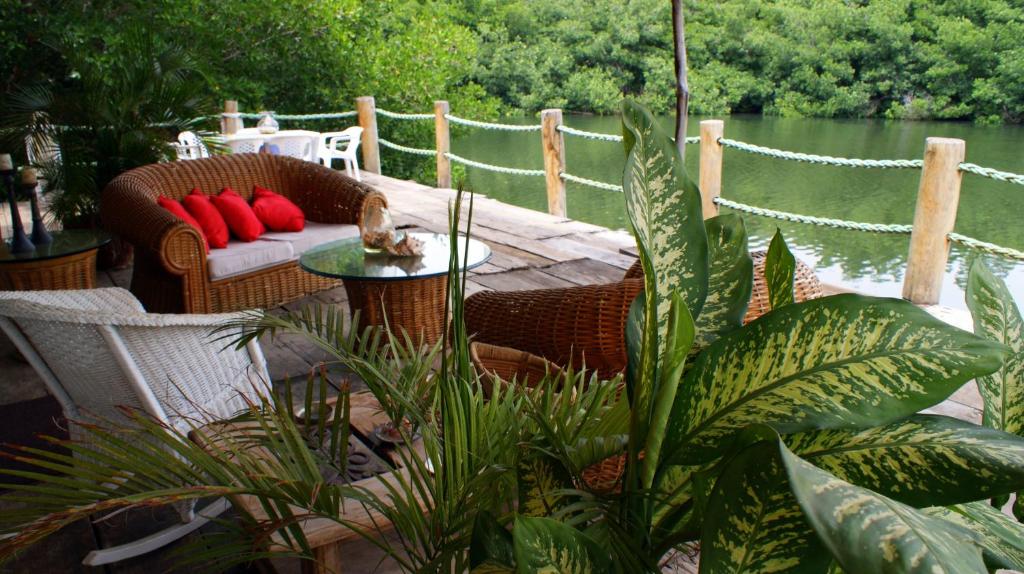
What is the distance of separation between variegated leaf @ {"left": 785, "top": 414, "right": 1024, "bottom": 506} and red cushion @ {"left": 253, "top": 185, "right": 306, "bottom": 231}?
11.8ft

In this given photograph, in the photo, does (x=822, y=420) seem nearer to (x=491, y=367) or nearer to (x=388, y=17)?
(x=491, y=367)

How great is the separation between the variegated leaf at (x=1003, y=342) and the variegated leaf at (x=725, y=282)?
0.85ft

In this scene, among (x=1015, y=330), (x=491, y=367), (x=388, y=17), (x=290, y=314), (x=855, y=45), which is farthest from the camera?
(x=855, y=45)

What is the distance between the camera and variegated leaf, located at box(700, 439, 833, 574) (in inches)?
24.6

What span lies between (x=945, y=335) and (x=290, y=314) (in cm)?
116

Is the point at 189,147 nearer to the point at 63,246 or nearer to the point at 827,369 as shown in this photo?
the point at 63,246

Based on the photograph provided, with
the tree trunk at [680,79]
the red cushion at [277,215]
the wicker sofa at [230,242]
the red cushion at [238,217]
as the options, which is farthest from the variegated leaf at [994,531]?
the red cushion at [277,215]

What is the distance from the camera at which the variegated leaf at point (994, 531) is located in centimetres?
68

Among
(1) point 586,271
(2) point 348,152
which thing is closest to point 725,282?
(1) point 586,271

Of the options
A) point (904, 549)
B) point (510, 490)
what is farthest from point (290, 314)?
point (904, 549)

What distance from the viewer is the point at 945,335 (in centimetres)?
66

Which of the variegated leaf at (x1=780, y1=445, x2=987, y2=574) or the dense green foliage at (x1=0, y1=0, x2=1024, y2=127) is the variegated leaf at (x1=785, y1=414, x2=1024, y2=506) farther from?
the dense green foliage at (x1=0, y1=0, x2=1024, y2=127)

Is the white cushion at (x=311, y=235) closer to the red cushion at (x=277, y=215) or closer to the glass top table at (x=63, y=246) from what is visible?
the red cushion at (x=277, y=215)

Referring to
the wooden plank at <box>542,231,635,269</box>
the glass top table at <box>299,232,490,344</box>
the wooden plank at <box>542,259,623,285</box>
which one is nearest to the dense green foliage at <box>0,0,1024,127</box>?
the wooden plank at <box>542,231,635,269</box>
